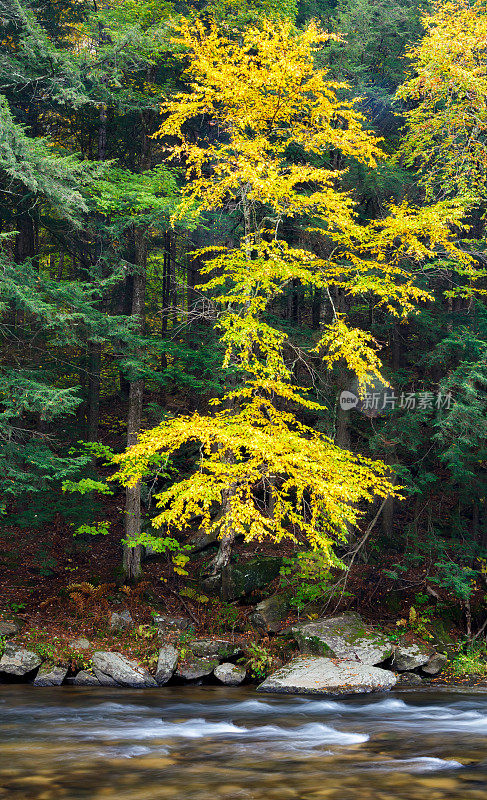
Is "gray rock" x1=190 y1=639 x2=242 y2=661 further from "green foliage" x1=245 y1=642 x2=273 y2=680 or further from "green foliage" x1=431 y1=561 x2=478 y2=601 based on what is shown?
"green foliage" x1=431 y1=561 x2=478 y2=601

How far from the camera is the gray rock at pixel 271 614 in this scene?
44.6 feet

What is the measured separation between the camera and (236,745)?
8.05m

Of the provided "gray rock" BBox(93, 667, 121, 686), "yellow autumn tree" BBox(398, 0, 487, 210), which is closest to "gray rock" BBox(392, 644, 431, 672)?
"gray rock" BBox(93, 667, 121, 686)

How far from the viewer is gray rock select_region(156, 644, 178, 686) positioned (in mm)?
11867

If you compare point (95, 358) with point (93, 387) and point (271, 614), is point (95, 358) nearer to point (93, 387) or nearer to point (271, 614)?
point (93, 387)

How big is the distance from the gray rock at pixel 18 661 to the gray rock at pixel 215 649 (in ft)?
10.0

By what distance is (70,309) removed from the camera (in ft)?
44.6

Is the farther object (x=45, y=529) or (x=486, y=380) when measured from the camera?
(x=45, y=529)

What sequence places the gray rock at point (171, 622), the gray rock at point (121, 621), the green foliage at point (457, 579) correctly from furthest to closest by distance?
the green foliage at point (457, 579) → the gray rock at point (171, 622) → the gray rock at point (121, 621)

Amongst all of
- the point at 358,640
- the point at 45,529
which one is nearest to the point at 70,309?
the point at 45,529

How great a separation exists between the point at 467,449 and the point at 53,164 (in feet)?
37.4

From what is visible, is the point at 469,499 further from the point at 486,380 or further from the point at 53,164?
the point at 53,164

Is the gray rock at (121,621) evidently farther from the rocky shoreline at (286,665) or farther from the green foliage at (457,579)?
the green foliage at (457,579)

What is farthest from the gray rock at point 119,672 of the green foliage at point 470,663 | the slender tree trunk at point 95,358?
the slender tree trunk at point 95,358
